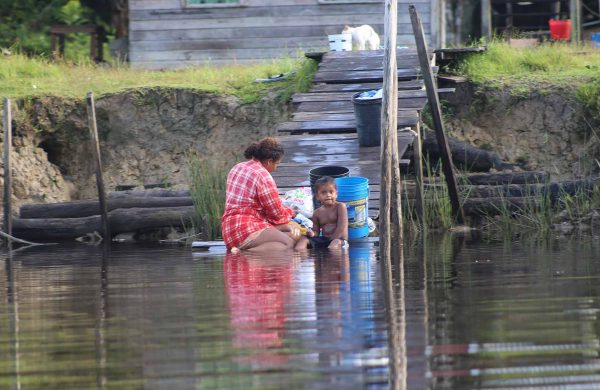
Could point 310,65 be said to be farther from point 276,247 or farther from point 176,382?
point 176,382

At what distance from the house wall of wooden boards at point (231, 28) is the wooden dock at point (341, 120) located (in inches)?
132

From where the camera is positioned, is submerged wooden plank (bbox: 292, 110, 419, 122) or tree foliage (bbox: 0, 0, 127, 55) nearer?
submerged wooden plank (bbox: 292, 110, 419, 122)

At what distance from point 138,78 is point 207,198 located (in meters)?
4.69

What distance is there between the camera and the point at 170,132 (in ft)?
63.4

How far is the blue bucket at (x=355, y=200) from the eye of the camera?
13.4m

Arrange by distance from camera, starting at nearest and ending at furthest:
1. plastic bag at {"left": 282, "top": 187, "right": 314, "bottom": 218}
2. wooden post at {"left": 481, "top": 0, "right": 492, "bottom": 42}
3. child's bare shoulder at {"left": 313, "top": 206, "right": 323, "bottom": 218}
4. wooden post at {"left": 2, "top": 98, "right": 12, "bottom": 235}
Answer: child's bare shoulder at {"left": 313, "top": 206, "right": 323, "bottom": 218} → plastic bag at {"left": 282, "top": 187, "right": 314, "bottom": 218} → wooden post at {"left": 2, "top": 98, "right": 12, "bottom": 235} → wooden post at {"left": 481, "top": 0, "right": 492, "bottom": 42}

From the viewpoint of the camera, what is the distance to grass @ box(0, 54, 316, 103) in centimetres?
1906

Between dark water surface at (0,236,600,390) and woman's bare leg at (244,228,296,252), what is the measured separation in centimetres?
68

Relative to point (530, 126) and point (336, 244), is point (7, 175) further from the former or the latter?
point (530, 126)

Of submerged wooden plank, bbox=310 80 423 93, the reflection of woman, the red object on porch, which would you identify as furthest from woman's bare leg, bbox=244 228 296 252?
the red object on porch

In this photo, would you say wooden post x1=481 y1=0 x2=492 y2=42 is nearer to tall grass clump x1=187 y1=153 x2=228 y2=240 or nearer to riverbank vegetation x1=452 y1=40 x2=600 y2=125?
riverbank vegetation x1=452 y1=40 x2=600 y2=125

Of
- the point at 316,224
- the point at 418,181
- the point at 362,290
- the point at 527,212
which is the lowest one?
the point at 527,212

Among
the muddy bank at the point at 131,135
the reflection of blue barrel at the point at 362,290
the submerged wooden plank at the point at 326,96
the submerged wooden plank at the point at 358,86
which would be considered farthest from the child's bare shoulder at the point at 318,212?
the muddy bank at the point at 131,135

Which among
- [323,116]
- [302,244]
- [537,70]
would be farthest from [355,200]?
[537,70]
